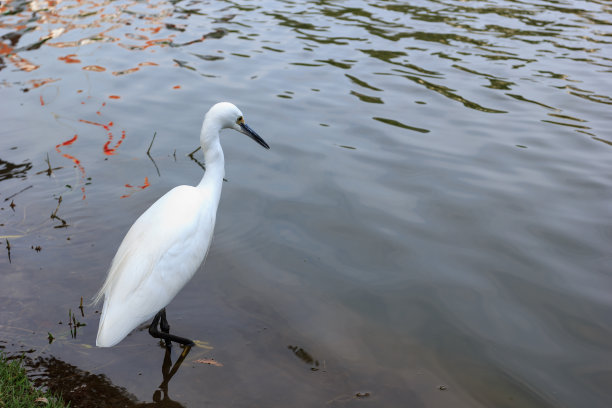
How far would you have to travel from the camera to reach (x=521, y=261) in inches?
216

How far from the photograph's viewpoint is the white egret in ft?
13.6

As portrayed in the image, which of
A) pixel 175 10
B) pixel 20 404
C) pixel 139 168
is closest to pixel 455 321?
pixel 20 404

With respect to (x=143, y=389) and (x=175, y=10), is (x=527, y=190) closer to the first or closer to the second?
(x=143, y=389)

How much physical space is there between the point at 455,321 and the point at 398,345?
579mm

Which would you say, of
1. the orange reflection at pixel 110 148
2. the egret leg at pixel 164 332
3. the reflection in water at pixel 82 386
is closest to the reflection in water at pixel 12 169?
the orange reflection at pixel 110 148

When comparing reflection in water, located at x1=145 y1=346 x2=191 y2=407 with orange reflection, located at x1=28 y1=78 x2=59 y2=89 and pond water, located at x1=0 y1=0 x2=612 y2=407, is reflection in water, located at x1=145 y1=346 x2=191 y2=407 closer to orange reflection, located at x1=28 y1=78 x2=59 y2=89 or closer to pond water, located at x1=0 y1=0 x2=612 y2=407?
pond water, located at x1=0 y1=0 x2=612 y2=407

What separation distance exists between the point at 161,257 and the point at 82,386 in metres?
1.03

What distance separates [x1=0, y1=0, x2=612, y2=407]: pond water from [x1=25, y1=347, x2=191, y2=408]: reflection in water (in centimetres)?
1

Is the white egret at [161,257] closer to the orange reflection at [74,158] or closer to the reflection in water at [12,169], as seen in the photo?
the orange reflection at [74,158]

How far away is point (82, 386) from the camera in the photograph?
407 cm

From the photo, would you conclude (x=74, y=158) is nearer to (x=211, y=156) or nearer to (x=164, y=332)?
(x=211, y=156)

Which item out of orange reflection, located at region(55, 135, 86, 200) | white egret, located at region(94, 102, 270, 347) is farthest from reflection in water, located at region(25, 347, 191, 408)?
orange reflection, located at region(55, 135, 86, 200)

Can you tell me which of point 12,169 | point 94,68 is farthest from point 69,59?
point 12,169

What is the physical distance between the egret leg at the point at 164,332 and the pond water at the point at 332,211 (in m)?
0.11
